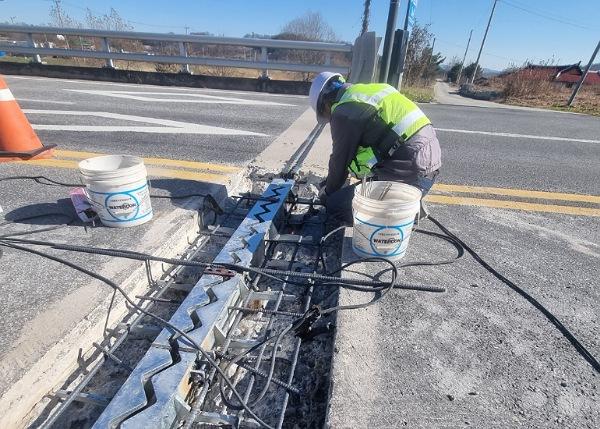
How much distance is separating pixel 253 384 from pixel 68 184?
256 cm

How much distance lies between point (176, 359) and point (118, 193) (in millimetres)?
1308

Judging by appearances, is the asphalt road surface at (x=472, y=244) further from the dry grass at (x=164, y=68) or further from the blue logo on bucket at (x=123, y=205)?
the dry grass at (x=164, y=68)

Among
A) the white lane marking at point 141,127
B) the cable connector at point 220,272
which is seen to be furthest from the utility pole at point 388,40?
the cable connector at point 220,272

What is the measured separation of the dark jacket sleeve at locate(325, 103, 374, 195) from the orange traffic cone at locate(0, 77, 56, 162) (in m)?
3.16

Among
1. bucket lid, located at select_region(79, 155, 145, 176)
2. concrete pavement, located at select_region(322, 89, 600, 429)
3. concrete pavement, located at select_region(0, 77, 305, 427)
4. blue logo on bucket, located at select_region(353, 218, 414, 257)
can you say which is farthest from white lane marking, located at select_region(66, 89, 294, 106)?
blue logo on bucket, located at select_region(353, 218, 414, 257)

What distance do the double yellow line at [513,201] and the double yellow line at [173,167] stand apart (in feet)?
7.00

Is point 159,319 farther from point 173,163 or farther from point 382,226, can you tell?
point 173,163

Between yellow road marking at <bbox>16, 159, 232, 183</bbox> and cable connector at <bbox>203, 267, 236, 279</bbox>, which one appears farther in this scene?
yellow road marking at <bbox>16, 159, 232, 183</bbox>

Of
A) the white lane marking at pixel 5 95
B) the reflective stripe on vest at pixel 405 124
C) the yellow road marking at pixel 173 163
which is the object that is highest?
the reflective stripe on vest at pixel 405 124

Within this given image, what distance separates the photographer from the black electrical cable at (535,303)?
170 cm

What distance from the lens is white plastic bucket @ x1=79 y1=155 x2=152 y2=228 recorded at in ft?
7.75

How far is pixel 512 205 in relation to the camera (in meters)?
3.52

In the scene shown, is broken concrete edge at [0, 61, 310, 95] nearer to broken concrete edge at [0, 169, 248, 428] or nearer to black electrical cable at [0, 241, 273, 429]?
broken concrete edge at [0, 169, 248, 428]

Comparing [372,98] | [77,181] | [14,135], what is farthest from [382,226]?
[14,135]
